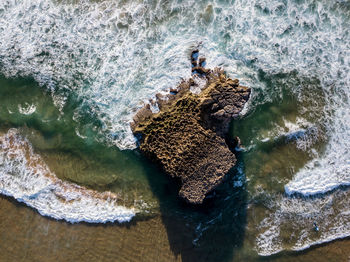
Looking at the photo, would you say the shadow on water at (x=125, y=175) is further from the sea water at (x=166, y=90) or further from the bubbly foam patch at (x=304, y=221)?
the bubbly foam patch at (x=304, y=221)

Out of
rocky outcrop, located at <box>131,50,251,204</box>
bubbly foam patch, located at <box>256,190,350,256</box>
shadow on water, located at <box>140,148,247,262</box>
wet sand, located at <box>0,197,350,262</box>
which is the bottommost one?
wet sand, located at <box>0,197,350,262</box>

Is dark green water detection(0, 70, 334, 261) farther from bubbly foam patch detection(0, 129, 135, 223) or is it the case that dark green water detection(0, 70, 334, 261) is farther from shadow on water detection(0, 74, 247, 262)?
bubbly foam patch detection(0, 129, 135, 223)

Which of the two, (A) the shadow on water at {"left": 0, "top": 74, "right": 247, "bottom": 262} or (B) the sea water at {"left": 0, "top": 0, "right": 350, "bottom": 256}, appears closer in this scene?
(A) the shadow on water at {"left": 0, "top": 74, "right": 247, "bottom": 262}

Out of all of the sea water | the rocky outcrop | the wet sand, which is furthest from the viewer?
the sea water

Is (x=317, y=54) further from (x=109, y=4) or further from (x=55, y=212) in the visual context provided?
(x=55, y=212)

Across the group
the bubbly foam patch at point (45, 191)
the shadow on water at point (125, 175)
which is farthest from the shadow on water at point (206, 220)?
the bubbly foam patch at point (45, 191)

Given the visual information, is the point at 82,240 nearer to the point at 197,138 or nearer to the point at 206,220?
the point at 206,220

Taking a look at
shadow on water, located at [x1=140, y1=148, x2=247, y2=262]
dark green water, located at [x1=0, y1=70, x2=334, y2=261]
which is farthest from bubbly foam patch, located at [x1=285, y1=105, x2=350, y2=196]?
shadow on water, located at [x1=140, y1=148, x2=247, y2=262]

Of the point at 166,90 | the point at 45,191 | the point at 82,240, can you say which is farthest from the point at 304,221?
the point at 45,191
